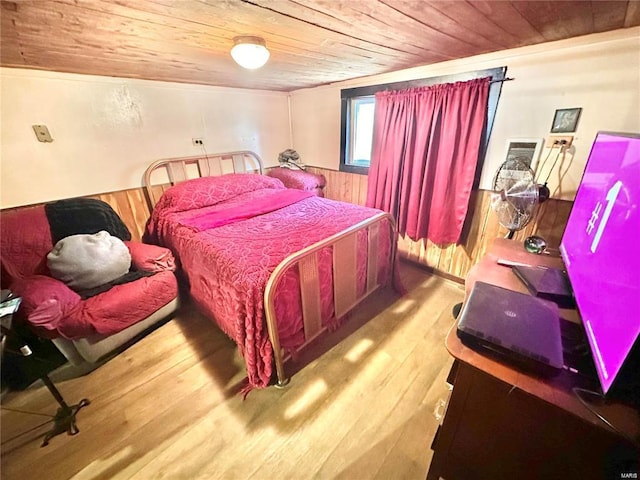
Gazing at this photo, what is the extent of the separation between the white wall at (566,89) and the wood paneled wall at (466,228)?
0.53 ft

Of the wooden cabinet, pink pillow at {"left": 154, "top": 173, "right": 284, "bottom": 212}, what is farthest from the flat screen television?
pink pillow at {"left": 154, "top": 173, "right": 284, "bottom": 212}

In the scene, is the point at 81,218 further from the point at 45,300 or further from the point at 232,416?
the point at 232,416

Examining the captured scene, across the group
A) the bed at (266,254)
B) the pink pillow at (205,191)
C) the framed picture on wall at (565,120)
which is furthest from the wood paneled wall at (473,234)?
the pink pillow at (205,191)

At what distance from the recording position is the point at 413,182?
2.48 metres

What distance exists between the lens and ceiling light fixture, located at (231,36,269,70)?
54.5 inches

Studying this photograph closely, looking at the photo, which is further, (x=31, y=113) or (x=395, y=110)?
(x=395, y=110)

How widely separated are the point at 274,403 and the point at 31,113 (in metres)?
2.88

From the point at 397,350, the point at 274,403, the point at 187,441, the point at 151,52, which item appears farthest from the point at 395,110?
the point at 187,441

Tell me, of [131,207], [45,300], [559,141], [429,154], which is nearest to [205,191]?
[131,207]

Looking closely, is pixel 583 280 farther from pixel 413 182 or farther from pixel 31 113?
pixel 31 113

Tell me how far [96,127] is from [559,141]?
12.5ft

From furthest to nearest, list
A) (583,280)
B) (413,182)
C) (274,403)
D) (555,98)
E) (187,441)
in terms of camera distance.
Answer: (413,182) → (555,98) → (274,403) → (187,441) → (583,280)

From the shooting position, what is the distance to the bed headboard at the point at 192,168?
2678 mm

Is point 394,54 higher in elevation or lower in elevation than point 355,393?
higher
